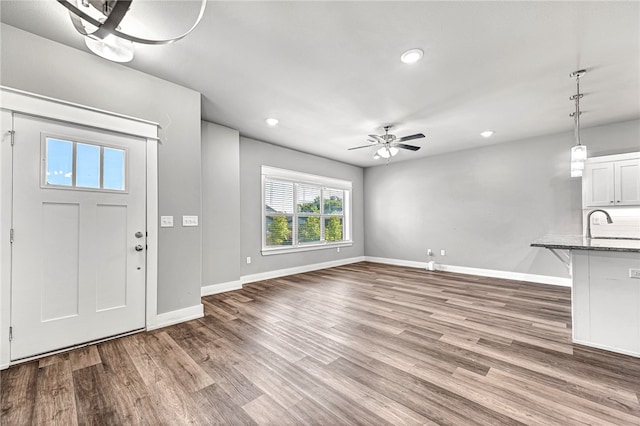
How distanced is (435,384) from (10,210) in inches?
141

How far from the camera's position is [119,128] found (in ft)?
8.54

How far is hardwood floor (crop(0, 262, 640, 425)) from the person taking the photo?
1539 mm

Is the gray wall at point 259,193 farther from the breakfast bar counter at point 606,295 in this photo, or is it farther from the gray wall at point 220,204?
the breakfast bar counter at point 606,295

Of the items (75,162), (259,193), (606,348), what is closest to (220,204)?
(259,193)

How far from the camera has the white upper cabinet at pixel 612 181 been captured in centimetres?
370

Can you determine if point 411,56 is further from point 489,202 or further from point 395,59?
point 489,202

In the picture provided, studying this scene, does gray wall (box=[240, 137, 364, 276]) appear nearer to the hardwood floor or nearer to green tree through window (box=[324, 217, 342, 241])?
green tree through window (box=[324, 217, 342, 241])

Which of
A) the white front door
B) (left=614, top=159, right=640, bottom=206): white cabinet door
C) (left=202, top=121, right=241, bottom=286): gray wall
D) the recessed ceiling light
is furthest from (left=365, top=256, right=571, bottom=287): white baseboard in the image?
the white front door

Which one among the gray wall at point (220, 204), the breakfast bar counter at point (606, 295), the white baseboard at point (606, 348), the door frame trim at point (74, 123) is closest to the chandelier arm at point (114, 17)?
the door frame trim at point (74, 123)

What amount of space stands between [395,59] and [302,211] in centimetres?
397

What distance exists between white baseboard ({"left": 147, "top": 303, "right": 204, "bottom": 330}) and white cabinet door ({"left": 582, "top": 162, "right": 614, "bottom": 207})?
5.93 meters

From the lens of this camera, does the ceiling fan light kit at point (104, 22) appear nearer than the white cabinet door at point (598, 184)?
Yes

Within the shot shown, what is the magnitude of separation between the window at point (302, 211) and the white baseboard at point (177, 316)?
2087mm

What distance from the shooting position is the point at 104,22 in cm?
117
